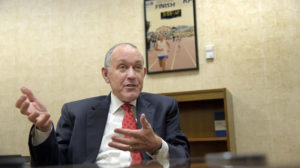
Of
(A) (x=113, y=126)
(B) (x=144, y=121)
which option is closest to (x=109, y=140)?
(A) (x=113, y=126)

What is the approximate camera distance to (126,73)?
195 centimetres

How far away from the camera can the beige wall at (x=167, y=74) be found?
3652 mm

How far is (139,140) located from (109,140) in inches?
18.0

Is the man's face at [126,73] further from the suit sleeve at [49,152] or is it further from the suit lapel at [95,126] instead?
the suit sleeve at [49,152]

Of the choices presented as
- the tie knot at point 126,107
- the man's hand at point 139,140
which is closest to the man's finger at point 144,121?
the man's hand at point 139,140

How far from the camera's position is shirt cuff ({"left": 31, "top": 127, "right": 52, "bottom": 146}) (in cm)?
147

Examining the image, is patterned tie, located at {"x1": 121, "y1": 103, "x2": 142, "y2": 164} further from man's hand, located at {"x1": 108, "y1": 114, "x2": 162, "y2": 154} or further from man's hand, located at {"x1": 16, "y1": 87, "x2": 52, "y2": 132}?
man's hand, located at {"x1": 16, "y1": 87, "x2": 52, "y2": 132}

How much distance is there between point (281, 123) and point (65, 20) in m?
3.20

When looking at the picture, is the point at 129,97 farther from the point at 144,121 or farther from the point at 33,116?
the point at 33,116

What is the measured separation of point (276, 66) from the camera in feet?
12.1

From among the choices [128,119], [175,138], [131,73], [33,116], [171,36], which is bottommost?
[175,138]

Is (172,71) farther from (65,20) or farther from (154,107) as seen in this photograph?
(154,107)

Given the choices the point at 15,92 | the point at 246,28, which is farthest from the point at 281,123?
the point at 15,92

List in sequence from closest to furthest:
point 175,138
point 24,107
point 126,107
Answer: point 24,107 < point 175,138 < point 126,107
